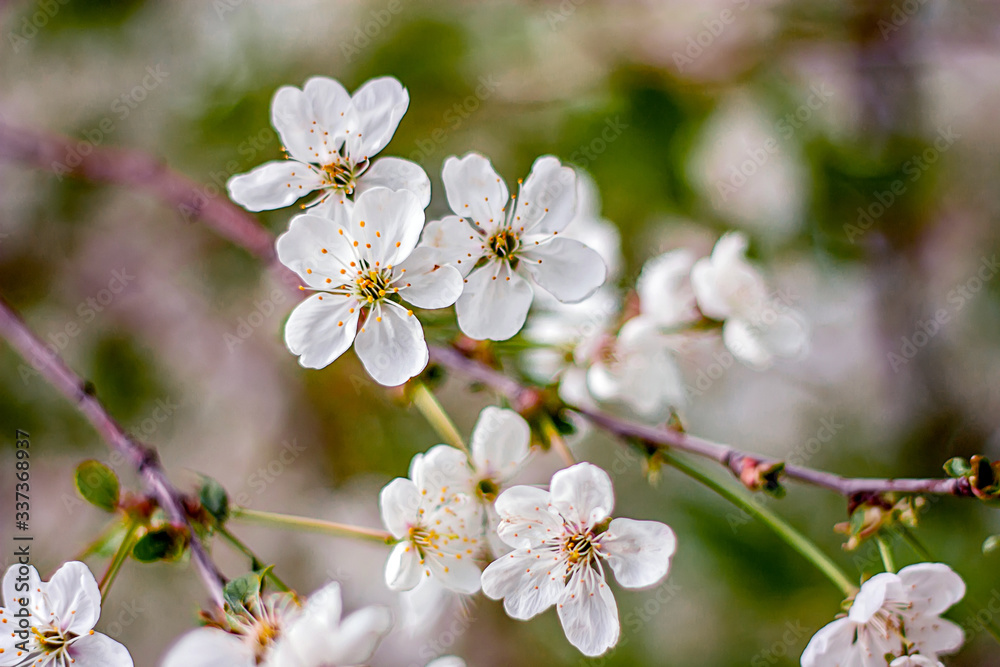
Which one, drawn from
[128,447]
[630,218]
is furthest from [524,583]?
[630,218]

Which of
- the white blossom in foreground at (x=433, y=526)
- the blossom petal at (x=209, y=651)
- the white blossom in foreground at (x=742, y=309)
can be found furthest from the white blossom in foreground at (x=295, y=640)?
the white blossom in foreground at (x=742, y=309)

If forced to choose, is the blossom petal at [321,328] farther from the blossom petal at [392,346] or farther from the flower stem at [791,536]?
the flower stem at [791,536]

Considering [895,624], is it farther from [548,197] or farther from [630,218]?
[630,218]

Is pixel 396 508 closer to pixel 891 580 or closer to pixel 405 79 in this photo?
pixel 891 580
